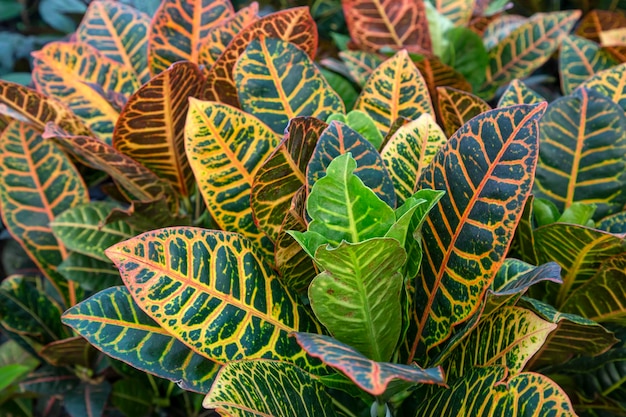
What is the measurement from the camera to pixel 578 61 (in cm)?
118

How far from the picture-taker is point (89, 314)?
709mm

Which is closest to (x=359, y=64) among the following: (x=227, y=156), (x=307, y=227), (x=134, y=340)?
(x=227, y=156)

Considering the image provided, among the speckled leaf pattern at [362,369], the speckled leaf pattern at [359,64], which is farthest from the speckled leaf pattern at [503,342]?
the speckled leaf pattern at [359,64]

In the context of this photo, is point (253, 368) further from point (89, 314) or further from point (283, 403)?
point (89, 314)

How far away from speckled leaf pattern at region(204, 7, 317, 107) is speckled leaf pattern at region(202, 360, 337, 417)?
45 cm

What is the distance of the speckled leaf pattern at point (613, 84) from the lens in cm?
99

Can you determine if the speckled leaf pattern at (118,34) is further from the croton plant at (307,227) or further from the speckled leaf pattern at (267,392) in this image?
the speckled leaf pattern at (267,392)

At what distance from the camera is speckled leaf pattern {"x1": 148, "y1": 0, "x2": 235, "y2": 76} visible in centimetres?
108

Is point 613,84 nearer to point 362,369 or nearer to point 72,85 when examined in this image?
point 362,369

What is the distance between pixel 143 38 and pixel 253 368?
2.61 ft

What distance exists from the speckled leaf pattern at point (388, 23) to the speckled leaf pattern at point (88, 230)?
2.09 feet

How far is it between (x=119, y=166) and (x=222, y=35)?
0.96ft

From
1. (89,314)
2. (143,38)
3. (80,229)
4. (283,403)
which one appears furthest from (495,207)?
(143,38)

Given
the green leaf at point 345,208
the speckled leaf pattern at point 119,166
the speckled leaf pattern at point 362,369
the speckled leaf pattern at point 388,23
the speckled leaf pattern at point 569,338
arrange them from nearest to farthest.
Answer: the speckled leaf pattern at point 362,369
the green leaf at point 345,208
the speckled leaf pattern at point 569,338
the speckled leaf pattern at point 119,166
the speckled leaf pattern at point 388,23
